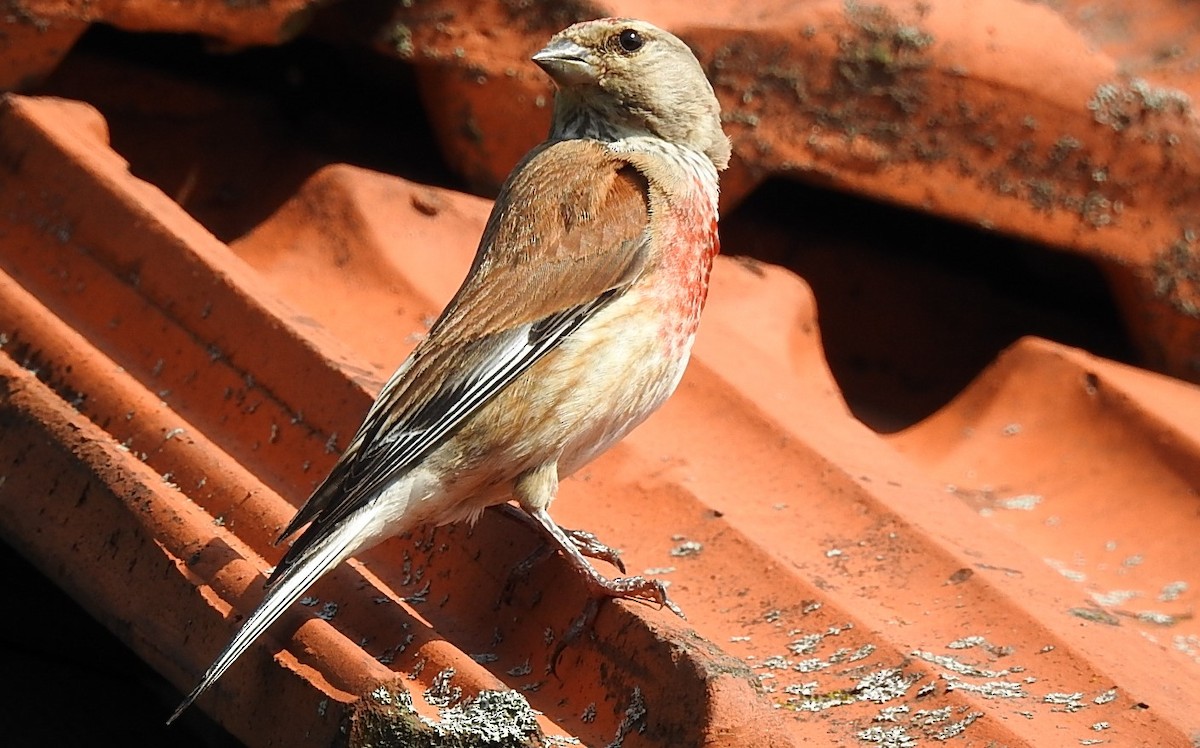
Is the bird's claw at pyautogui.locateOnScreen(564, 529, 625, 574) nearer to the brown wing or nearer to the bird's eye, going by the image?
the brown wing

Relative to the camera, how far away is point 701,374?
3.44 metres

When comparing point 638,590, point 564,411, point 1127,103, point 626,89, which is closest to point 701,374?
point 626,89

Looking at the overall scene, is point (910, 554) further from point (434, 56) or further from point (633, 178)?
point (434, 56)

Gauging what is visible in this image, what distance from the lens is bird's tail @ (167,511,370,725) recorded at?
230cm

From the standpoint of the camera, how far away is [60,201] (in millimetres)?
3301

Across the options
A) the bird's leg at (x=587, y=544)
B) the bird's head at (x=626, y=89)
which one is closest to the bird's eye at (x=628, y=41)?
the bird's head at (x=626, y=89)

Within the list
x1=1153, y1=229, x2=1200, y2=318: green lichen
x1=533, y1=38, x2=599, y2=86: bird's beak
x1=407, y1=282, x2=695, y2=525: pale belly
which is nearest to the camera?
x1=407, y1=282, x2=695, y2=525: pale belly

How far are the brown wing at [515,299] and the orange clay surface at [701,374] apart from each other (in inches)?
8.3

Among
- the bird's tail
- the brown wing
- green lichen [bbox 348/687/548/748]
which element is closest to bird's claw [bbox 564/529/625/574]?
the brown wing

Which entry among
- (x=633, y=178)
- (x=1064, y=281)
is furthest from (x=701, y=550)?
(x=1064, y=281)

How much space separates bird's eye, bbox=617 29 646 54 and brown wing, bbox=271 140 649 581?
234mm

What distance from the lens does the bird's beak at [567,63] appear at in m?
3.18

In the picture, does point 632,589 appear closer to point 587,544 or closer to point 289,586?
point 587,544

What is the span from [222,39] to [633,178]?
3.63 feet
